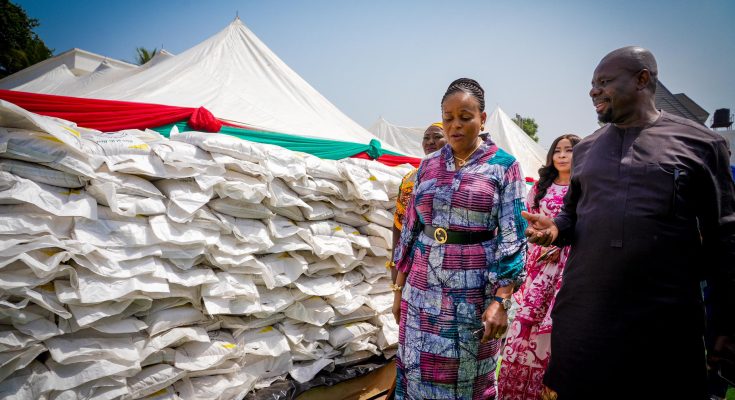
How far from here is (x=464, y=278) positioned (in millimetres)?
1445

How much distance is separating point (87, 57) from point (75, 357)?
15.3 m

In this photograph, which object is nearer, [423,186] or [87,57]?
[423,186]

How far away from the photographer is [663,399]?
1.05 metres

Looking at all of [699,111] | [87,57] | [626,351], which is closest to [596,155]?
[626,351]

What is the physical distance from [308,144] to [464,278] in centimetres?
178

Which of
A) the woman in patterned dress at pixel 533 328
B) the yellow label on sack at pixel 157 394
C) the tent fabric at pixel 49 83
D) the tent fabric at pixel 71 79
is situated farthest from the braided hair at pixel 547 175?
the tent fabric at pixel 49 83

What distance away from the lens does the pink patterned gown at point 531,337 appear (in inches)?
76.6

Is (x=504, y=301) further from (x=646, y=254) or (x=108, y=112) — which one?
(x=108, y=112)

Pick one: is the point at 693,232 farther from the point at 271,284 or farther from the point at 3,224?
the point at 3,224

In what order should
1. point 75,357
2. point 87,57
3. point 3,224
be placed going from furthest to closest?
point 87,57 < point 75,357 < point 3,224

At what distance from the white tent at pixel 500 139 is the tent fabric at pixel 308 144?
19.3 feet

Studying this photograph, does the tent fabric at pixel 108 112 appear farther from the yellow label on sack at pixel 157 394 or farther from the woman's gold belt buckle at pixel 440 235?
the woman's gold belt buckle at pixel 440 235

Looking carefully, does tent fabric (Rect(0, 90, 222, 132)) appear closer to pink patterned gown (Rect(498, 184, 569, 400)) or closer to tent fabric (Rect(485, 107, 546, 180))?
pink patterned gown (Rect(498, 184, 569, 400))

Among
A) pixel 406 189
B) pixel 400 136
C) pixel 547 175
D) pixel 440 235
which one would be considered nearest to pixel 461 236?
pixel 440 235
